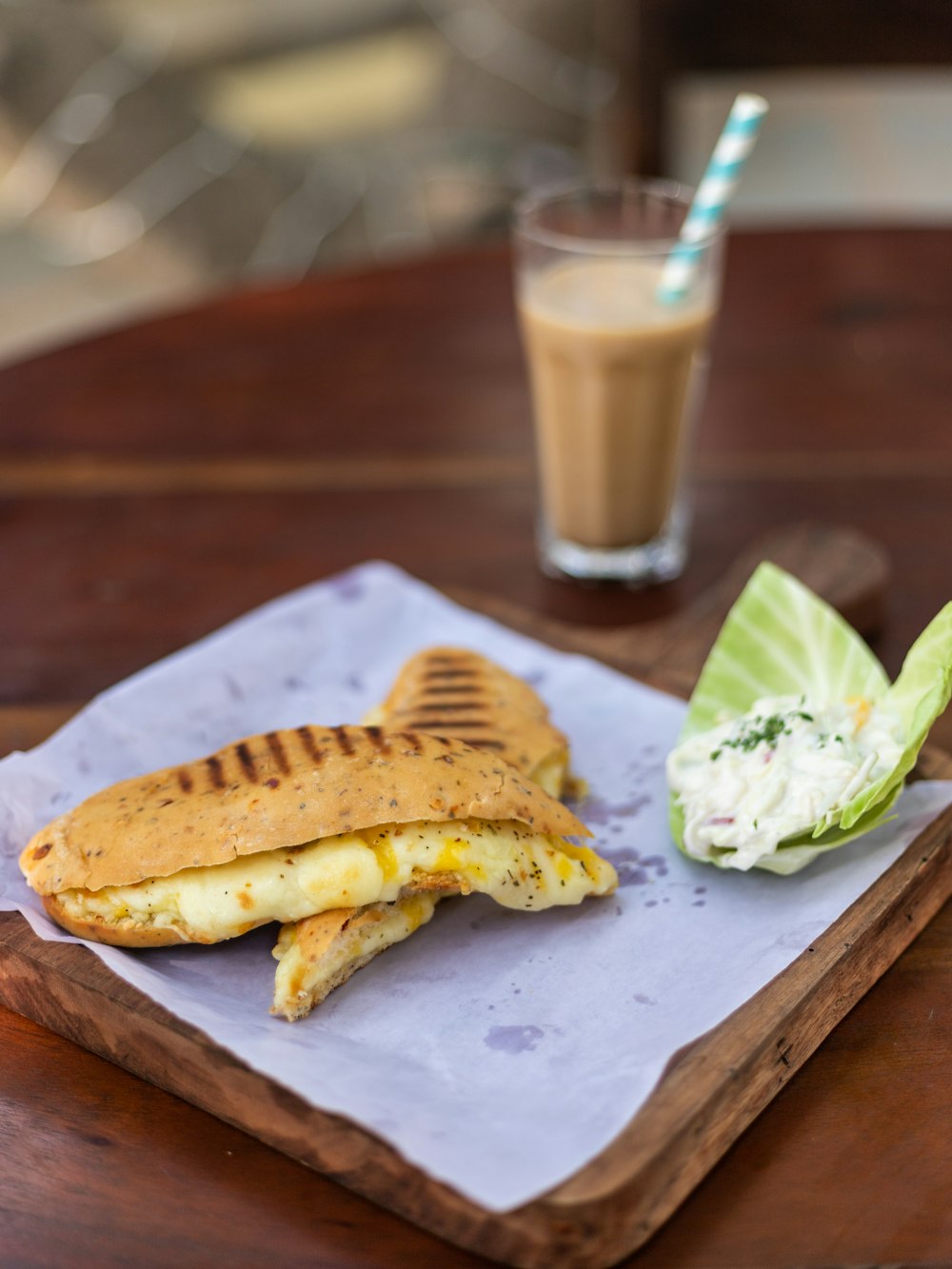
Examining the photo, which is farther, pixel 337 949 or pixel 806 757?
pixel 806 757

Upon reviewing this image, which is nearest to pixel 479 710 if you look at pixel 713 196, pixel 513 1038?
pixel 513 1038

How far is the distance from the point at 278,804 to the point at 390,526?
0.99 meters

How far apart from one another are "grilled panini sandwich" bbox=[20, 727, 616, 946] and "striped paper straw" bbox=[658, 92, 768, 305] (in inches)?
39.3

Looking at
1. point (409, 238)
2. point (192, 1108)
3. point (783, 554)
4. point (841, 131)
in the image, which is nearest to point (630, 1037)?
point (192, 1108)

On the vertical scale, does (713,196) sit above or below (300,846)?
above

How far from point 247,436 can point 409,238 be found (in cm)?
317

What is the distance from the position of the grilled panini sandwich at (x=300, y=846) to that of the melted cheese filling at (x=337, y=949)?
3cm

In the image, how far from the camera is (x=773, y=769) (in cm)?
143

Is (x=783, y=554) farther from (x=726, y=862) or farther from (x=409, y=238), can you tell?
(x=409, y=238)

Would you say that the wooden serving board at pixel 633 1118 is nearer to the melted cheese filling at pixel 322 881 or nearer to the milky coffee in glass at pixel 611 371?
the melted cheese filling at pixel 322 881

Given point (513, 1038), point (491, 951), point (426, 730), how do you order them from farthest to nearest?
point (426, 730)
point (491, 951)
point (513, 1038)

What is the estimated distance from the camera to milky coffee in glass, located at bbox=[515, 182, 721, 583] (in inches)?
83.1

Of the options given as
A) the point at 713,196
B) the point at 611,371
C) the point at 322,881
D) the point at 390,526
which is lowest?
the point at 390,526

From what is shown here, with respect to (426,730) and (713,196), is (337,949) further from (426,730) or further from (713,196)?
(713,196)
